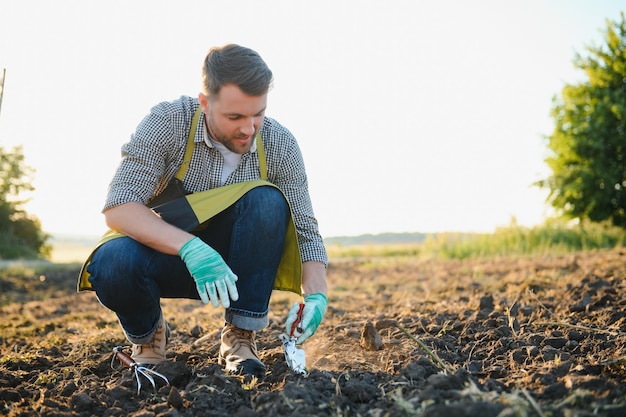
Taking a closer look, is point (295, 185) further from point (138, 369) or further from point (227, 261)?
point (138, 369)

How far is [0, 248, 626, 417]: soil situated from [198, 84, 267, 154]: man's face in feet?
2.98

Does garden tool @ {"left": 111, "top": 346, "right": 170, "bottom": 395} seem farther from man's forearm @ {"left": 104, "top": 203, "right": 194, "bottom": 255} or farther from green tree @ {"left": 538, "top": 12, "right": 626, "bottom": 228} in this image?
green tree @ {"left": 538, "top": 12, "right": 626, "bottom": 228}

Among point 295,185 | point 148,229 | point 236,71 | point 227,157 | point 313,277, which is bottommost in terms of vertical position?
point 313,277

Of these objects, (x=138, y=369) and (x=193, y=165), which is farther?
(x=193, y=165)

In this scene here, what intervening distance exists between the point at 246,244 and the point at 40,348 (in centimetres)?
154

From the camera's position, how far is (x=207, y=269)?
2.19 m

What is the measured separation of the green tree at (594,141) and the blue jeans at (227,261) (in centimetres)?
1167

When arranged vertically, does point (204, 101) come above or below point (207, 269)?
above

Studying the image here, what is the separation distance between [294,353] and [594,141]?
12.5m

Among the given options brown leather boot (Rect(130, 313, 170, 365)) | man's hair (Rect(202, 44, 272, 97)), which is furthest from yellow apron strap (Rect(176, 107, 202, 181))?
brown leather boot (Rect(130, 313, 170, 365))

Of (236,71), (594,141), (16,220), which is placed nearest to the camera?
(236,71)

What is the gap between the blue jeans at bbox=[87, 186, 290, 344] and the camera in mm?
2264

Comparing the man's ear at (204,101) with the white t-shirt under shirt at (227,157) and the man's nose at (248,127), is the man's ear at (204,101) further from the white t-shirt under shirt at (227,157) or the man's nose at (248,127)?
the man's nose at (248,127)

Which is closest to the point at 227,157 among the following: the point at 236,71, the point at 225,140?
the point at 225,140
